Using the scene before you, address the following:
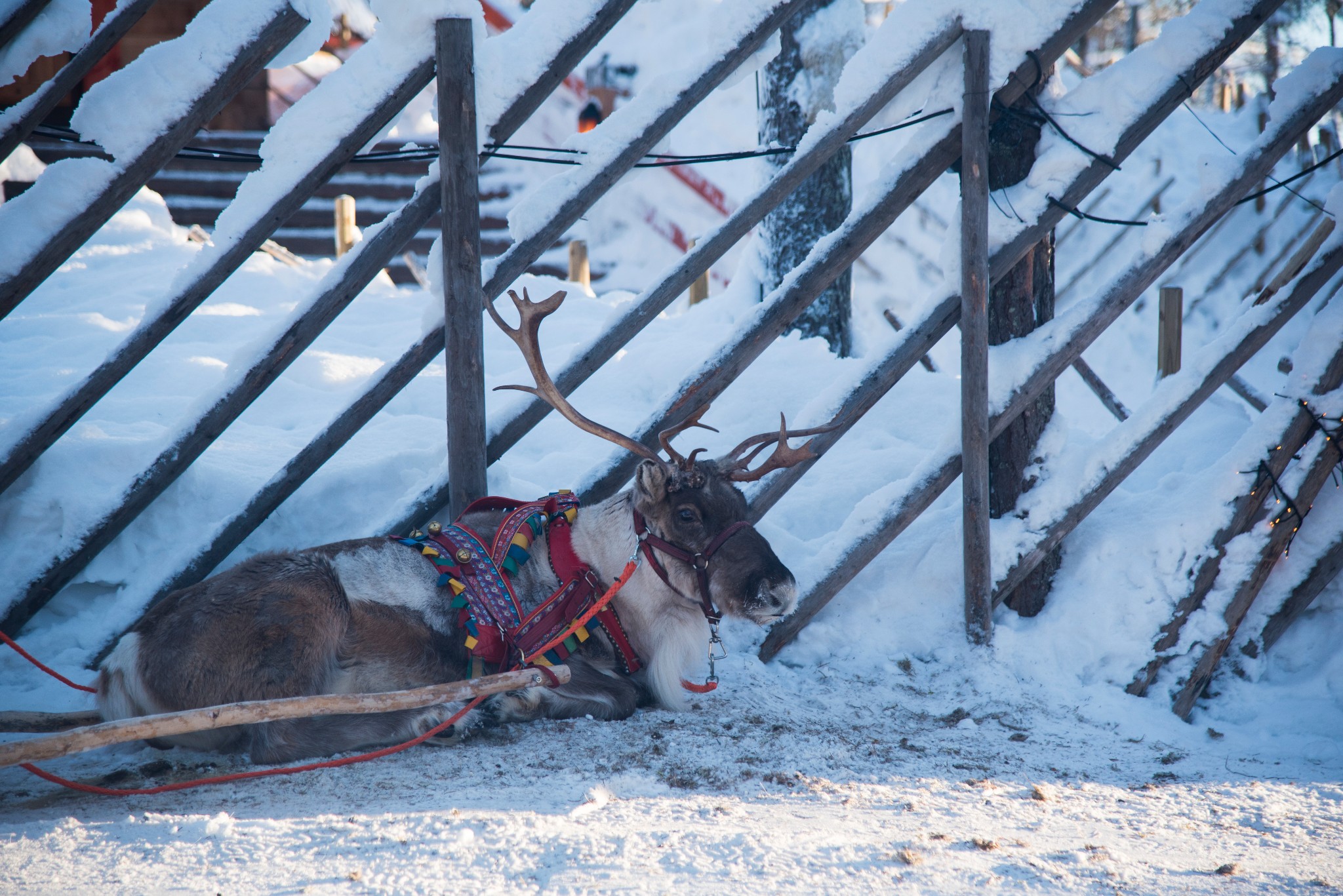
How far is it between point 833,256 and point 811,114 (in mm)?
2455

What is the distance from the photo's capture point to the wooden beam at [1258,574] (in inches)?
154

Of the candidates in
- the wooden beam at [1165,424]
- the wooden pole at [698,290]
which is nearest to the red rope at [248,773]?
the wooden beam at [1165,424]

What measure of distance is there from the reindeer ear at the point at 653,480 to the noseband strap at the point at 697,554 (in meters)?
A: 0.11

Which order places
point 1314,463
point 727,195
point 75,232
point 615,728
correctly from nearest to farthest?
point 615,728
point 75,232
point 1314,463
point 727,195

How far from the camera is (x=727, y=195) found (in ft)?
49.5

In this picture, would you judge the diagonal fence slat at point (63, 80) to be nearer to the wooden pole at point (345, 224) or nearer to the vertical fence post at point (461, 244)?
the vertical fence post at point (461, 244)

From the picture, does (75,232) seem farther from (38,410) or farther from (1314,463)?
(1314,463)

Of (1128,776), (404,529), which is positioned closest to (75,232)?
(404,529)

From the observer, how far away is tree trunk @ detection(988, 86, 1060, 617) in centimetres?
434

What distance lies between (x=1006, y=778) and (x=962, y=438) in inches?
59.7

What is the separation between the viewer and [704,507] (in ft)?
12.0

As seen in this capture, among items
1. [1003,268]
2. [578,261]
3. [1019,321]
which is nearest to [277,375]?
[1003,268]

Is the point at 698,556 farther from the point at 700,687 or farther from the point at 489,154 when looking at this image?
the point at 489,154

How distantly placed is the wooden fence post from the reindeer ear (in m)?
7.40
